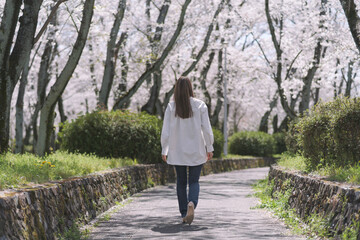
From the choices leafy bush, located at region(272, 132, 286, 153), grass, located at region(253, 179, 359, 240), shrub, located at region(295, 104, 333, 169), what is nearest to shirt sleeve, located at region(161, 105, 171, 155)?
grass, located at region(253, 179, 359, 240)

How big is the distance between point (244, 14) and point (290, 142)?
533 inches

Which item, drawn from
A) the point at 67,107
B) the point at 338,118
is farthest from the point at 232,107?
the point at 338,118

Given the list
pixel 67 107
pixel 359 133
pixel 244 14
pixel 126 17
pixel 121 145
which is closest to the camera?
pixel 359 133

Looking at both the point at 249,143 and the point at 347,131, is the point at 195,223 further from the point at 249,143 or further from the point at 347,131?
the point at 249,143

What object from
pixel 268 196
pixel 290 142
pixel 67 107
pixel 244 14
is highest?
pixel 244 14

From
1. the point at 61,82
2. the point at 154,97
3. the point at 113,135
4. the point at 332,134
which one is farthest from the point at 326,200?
the point at 154,97

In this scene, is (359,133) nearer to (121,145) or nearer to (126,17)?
(121,145)

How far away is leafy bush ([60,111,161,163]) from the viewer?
14812mm

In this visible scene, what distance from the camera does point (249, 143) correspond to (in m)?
35.2

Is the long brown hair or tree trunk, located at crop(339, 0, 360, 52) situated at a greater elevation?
tree trunk, located at crop(339, 0, 360, 52)

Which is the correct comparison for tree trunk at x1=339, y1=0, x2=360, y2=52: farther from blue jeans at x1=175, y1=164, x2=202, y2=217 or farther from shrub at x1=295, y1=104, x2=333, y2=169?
blue jeans at x1=175, y1=164, x2=202, y2=217

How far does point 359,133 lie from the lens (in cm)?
862

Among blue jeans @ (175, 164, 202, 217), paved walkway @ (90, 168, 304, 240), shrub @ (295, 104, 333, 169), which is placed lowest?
paved walkway @ (90, 168, 304, 240)

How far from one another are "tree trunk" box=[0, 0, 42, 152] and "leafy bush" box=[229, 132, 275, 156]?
1045 inches
